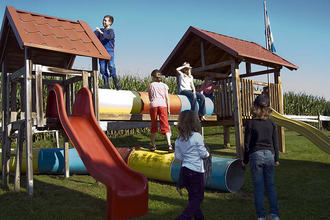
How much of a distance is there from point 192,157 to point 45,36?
4.29 meters

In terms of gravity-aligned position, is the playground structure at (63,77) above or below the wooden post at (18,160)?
above

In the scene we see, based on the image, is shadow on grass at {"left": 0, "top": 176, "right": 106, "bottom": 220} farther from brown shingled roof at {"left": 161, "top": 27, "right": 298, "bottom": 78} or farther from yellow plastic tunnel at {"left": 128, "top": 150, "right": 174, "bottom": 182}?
brown shingled roof at {"left": 161, "top": 27, "right": 298, "bottom": 78}

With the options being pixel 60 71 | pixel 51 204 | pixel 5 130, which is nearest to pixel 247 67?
pixel 60 71

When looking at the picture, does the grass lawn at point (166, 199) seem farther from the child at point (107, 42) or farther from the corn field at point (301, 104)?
the corn field at point (301, 104)

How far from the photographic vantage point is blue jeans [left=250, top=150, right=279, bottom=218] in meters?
4.13

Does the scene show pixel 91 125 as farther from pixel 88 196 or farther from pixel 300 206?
pixel 300 206

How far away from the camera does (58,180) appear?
7.25 meters

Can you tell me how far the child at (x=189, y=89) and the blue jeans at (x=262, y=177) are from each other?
18.2ft

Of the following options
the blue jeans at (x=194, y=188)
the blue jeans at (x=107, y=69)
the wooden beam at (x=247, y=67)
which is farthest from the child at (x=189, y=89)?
the blue jeans at (x=194, y=188)

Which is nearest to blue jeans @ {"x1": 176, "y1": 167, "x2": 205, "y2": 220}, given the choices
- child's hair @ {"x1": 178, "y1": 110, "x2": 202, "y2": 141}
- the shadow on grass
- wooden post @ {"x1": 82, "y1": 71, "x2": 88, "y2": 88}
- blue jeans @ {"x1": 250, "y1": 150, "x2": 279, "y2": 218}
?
child's hair @ {"x1": 178, "y1": 110, "x2": 202, "y2": 141}

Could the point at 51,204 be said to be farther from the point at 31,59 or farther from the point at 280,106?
the point at 280,106

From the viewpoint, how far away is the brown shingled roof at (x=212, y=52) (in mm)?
10054

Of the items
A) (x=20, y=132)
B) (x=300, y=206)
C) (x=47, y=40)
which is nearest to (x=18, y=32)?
(x=47, y=40)

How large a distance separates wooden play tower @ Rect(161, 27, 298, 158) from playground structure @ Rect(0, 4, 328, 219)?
0.03 meters
